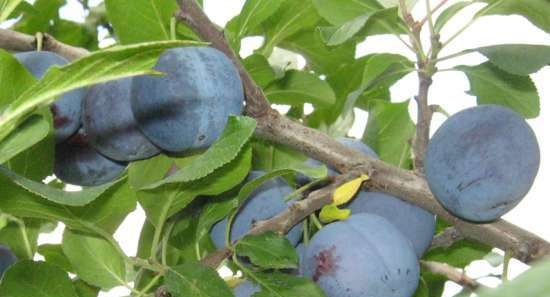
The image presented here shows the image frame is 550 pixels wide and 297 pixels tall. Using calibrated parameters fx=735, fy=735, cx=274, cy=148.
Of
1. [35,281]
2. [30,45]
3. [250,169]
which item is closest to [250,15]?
[250,169]

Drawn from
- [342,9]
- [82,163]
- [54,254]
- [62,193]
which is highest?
[342,9]

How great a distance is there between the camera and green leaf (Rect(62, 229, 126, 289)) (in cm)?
97

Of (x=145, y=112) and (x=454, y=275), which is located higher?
(x=145, y=112)

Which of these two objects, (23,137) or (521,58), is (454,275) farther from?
(23,137)

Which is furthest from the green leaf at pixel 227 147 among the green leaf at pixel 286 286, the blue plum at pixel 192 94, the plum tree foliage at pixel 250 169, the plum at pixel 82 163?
the plum at pixel 82 163

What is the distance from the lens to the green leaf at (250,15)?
3.31 feet

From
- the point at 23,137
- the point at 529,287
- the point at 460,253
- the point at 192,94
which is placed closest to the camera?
the point at 529,287

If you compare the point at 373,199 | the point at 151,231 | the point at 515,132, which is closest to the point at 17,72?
the point at 151,231

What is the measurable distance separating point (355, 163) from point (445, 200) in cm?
12

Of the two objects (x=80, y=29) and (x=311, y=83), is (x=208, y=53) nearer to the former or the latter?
(x=311, y=83)

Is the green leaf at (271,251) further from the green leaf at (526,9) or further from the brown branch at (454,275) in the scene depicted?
the green leaf at (526,9)

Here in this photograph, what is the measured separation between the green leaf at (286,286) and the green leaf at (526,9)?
0.42 meters

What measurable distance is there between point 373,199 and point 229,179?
23cm

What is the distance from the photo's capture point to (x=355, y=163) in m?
0.90
